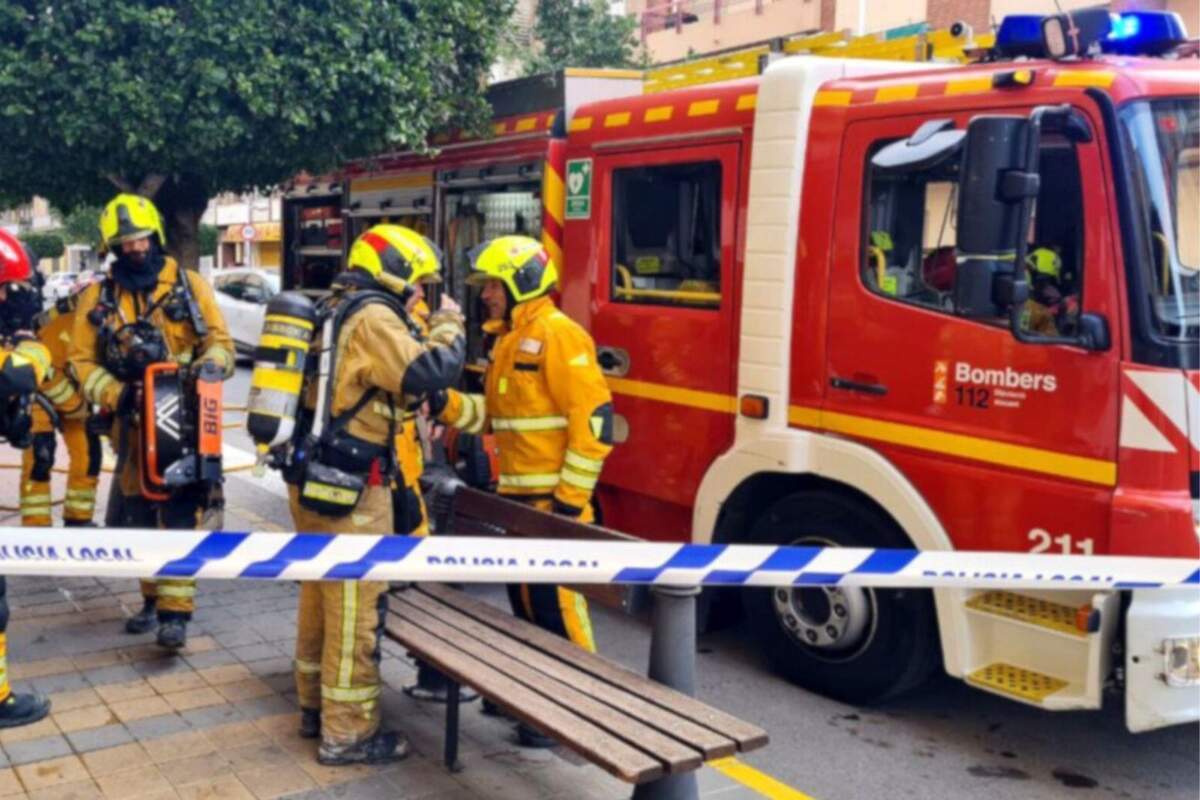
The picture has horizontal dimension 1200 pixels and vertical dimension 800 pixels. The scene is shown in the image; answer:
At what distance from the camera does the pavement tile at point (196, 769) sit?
4.04 metres

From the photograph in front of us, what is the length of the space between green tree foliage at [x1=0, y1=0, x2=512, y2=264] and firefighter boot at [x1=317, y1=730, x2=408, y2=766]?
11.3 ft

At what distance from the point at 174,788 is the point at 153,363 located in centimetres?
202

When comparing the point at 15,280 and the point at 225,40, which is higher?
the point at 225,40

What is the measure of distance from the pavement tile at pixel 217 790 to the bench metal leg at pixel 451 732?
650 millimetres

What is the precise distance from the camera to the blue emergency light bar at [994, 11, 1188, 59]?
4449 mm

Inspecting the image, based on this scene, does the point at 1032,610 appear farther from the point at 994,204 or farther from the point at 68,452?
the point at 68,452

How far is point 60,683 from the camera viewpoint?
4.93m

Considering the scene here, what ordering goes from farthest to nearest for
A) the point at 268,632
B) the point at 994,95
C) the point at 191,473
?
the point at 268,632 → the point at 191,473 → the point at 994,95

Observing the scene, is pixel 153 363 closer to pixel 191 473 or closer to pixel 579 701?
pixel 191 473

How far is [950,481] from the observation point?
4.44 m

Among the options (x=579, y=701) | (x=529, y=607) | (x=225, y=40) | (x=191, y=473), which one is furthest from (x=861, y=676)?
(x=225, y=40)

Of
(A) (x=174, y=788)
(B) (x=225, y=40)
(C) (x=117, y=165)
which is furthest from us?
(C) (x=117, y=165)

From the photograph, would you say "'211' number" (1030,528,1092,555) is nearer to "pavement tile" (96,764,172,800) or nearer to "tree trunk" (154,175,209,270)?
"pavement tile" (96,764,172,800)

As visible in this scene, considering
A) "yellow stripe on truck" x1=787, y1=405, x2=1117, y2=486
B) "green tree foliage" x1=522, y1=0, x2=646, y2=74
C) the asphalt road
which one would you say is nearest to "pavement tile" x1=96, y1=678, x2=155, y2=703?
the asphalt road
